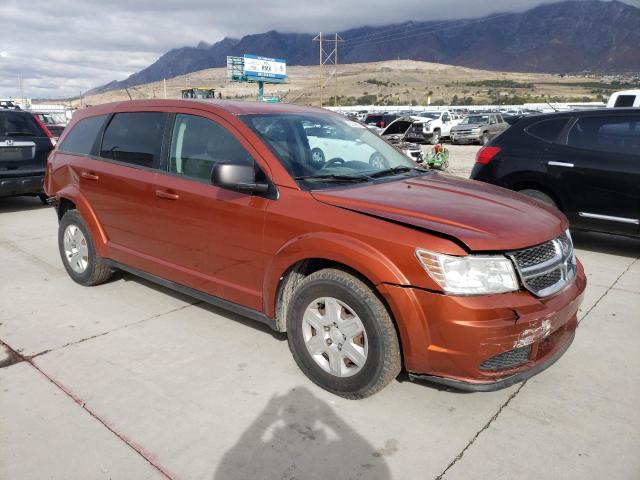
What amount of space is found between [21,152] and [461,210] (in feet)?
27.0

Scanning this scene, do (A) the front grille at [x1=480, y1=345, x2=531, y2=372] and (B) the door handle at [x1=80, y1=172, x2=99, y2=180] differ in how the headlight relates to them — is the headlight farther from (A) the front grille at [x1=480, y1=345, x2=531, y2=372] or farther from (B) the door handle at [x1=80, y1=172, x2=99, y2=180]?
(B) the door handle at [x1=80, y1=172, x2=99, y2=180]

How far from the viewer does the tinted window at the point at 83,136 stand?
4844mm

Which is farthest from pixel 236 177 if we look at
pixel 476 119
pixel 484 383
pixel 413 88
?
pixel 413 88

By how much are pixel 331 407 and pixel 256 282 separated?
95cm

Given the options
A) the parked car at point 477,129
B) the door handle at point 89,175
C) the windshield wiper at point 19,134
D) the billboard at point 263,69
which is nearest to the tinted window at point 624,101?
the door handle at point 89,175

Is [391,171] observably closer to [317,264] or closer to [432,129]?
[317,264]

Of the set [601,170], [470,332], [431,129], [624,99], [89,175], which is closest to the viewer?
[470,332]

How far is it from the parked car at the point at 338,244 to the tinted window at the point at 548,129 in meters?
3.04

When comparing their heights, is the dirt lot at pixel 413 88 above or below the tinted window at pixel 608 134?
above

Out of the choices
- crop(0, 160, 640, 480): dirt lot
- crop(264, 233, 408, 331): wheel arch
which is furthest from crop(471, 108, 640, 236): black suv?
crop(264, 233, 408, 331): wheel arch

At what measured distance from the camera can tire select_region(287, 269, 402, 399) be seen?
9.30 feet

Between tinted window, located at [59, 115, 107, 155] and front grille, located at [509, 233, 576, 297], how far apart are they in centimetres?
383

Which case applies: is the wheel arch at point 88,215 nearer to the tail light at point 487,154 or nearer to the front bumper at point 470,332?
the front bumper at point 470,332

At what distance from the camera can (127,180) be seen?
4.27m
